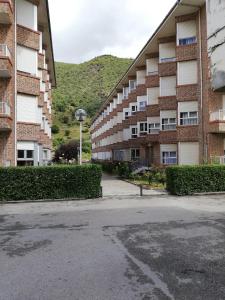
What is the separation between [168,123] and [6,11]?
15947mm

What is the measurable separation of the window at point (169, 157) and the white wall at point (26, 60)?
12905 millimetres

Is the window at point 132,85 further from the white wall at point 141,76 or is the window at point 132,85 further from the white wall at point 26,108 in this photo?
the white wall at point 26,108

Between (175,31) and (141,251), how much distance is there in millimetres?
24614

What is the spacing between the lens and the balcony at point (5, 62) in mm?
18672

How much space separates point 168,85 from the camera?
29562 mm

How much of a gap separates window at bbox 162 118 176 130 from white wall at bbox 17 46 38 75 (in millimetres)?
12393

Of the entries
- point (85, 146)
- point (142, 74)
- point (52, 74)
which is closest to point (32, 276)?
point (142, 74)

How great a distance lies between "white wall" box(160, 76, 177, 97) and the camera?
29.4 m

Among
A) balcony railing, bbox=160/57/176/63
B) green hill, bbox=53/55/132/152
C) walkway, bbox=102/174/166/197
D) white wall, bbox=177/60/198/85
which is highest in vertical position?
green hill, bbox=53/55/132/152

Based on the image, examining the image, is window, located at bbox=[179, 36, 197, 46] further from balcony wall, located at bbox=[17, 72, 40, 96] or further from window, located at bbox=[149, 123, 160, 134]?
balcony wall, located at bbox=[17, 72, 40, 96]

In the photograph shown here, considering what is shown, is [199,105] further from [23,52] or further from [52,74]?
[52,74]

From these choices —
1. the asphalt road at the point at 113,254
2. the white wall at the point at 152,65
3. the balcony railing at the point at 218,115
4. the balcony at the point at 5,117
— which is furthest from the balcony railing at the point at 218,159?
the balcony at the point at 5,117

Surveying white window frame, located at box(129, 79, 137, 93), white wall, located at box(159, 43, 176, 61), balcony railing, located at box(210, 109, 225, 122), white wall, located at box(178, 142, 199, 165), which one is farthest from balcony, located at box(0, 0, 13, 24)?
white window frame, located at box(129, 79, 137, 93)

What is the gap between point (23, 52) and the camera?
70.3 feet
